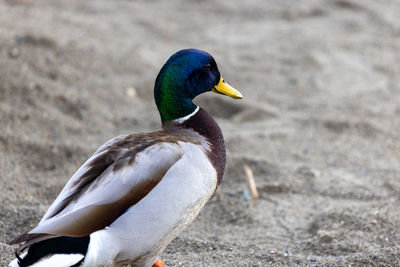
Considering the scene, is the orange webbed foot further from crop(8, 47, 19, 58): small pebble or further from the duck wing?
crop(8, 47, 19, 58): small pebble

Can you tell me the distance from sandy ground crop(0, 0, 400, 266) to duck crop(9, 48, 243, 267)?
0.52 metres

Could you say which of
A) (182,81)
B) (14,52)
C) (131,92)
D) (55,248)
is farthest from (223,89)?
(14,52)

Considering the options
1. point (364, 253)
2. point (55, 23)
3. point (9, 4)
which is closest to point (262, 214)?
point (364, 253)

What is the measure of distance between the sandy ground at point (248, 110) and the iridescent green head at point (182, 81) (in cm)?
68

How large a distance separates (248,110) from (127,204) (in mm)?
2667

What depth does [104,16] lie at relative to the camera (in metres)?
6.35

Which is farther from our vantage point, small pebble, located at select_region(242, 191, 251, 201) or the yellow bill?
small pebble, located at select_region(242, 191, 251, 201)

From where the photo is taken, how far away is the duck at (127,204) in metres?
2.23

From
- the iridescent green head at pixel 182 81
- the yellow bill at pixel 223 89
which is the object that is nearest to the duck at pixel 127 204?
the iridescent green head at pixel 182 81

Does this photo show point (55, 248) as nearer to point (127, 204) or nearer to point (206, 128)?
point (127, 204)

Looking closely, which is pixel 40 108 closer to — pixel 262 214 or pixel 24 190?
pixel 24 190

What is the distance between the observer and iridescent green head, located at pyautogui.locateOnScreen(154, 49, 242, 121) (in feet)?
9.45

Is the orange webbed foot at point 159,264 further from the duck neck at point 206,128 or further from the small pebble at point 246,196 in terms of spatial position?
the small pebble at point 246,196

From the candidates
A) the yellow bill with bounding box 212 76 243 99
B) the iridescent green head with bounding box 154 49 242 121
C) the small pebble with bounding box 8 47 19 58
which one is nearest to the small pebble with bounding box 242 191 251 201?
the yellow bill with bounding box 212 76 243 99
